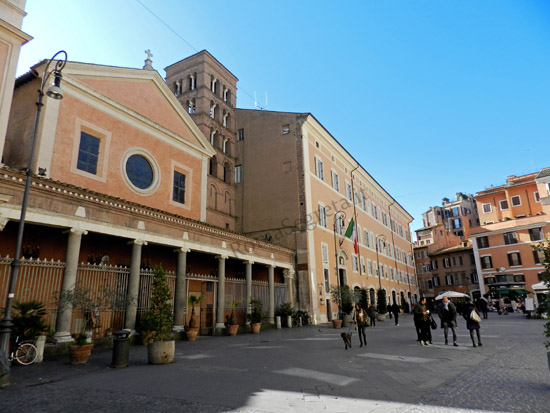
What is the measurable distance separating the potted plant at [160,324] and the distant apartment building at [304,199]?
14603 millimetres

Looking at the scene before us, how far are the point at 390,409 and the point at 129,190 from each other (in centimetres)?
1484

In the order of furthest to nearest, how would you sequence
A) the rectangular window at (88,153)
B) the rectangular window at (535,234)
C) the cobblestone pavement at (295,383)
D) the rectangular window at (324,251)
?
the rectangular window at (535,234)
the rectangular window at (324,251)
the rectangular window at (88,153)
the cobblestone pavement at (295,383)

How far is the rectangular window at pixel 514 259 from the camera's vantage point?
41562mm

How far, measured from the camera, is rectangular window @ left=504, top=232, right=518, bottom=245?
139 ft

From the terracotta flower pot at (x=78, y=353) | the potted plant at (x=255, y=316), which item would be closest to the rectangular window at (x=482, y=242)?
the potted plant at (x=255, y=316)

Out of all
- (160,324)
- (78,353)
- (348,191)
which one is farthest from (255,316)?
(348,191)

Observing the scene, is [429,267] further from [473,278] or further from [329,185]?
[329,185]

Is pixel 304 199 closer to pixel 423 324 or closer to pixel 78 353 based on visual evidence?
pixel 423 324

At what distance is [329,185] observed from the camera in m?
29.5

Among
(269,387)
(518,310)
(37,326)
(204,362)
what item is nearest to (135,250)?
(37,326)

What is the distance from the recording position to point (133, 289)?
12789 millimetres

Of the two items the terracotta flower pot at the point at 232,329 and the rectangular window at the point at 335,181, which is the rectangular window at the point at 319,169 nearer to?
the rectangular window at the point at 335,181

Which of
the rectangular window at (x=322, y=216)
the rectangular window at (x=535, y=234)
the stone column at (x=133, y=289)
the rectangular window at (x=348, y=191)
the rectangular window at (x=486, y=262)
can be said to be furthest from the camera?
the rectangular window at (x=486, y=262)

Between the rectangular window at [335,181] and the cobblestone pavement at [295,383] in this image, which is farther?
the rectangular window at [335,181]
